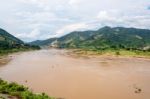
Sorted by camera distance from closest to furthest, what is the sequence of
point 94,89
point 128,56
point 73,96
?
point 73,96, point 94,89, point 128,56

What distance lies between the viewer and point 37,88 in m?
39.5

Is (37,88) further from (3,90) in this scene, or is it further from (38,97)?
(38,97)

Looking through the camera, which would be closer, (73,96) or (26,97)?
(26,97)

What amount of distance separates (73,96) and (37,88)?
22.7ft

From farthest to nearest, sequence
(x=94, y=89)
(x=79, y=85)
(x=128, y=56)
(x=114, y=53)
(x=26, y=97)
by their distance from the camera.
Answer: (x=114, y=53), (x=128, y=56), (x=79, y=85), (x=94, y=89), (x=26, y=97)

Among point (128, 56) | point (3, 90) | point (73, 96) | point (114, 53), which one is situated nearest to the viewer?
point (3, 90)

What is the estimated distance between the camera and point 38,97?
28688 mm

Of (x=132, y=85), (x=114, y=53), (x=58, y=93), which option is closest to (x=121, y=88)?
(x=132, y=85)

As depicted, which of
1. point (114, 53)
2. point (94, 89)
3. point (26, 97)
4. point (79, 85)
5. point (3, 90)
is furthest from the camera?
point (114, 53)

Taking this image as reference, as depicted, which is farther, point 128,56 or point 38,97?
point 128,56

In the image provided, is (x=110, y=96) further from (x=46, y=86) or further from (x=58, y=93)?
(x=46, y=86)

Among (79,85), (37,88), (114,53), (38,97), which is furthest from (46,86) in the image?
(114,53)

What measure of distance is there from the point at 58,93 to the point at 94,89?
5648 millimetres

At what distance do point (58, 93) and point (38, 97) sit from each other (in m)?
8.14
